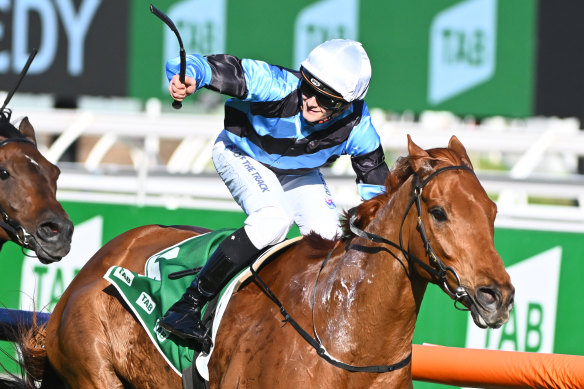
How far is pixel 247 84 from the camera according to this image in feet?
12.5

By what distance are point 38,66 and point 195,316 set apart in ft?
14.1

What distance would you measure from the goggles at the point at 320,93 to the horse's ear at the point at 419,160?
18.3 inches

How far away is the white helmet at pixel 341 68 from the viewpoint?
368 cm

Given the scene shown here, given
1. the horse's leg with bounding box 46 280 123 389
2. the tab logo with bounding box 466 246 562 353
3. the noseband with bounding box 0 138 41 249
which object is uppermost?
the noseband with bounding box 0 138 41 249

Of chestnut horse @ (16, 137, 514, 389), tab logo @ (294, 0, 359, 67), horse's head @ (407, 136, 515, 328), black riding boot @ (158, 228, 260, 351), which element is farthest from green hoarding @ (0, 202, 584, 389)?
horse's head @ (407, 136, 515, 328)

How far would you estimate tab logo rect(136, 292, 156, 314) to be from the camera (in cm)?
406

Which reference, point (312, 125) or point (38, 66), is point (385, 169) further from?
point (38, 66)

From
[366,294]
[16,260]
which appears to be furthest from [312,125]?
[16,260]

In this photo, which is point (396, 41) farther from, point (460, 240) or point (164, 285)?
point (460, 240)

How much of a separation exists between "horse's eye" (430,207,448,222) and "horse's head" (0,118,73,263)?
1.82 metres

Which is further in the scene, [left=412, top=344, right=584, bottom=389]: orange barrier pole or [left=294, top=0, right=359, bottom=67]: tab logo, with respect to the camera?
[left=294, top=0, right=359, bottom=67]: tab logo

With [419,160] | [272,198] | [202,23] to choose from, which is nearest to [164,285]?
[272,198]

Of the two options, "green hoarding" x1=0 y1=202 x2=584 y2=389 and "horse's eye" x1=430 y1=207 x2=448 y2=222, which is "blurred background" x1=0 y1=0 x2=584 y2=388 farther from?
"horse's eye" x1=430 y1=207 x2=448 y2=222

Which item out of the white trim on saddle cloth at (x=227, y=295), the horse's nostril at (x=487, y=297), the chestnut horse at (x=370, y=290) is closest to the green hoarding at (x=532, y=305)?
the white trim on saddle cloth at (x=227, y=295)
